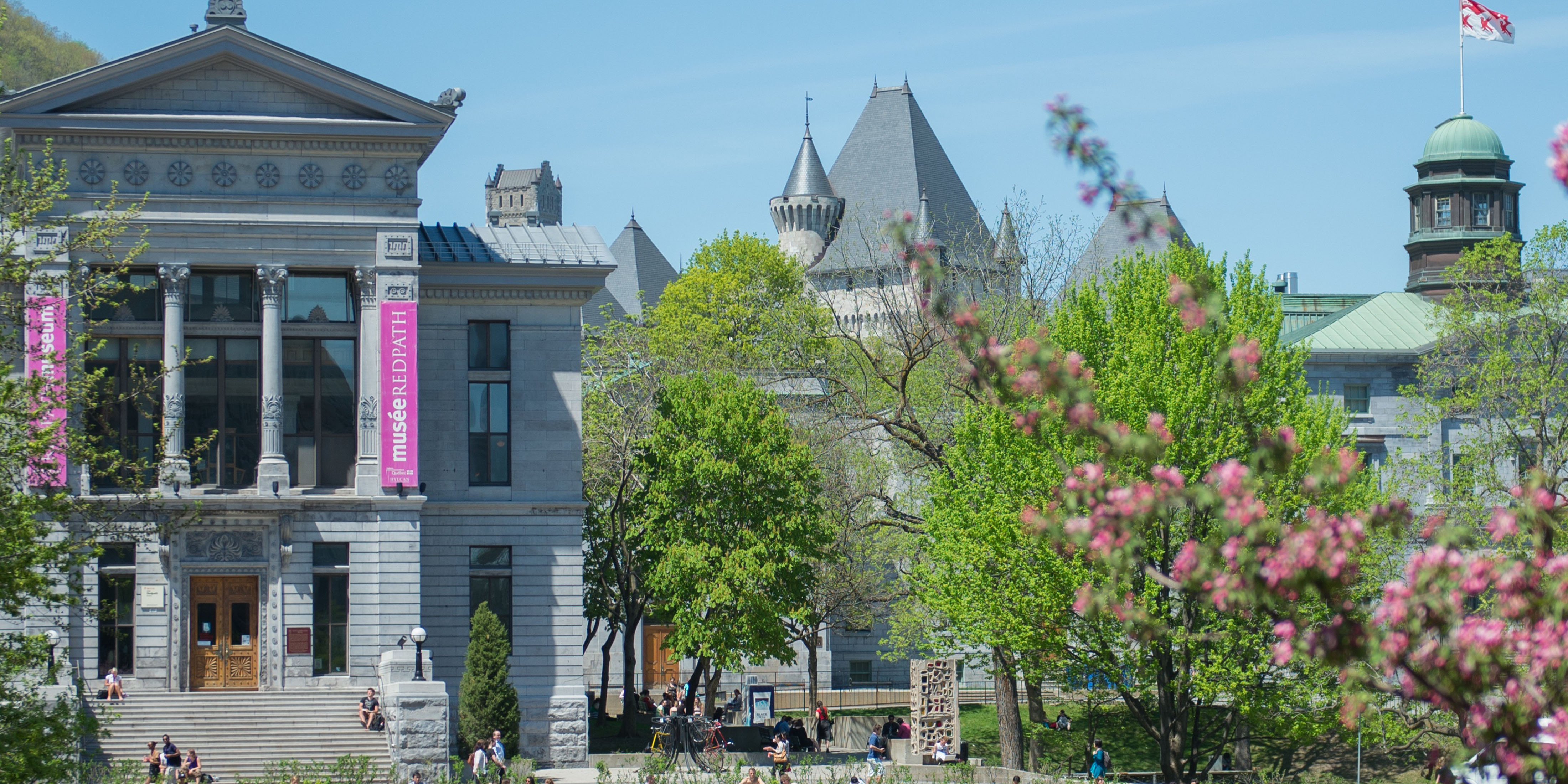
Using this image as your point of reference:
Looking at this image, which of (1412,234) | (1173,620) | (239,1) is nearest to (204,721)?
(239,1)

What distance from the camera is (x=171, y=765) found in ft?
117

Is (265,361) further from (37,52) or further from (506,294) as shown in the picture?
(37,52)

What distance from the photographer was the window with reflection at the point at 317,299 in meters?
42.6

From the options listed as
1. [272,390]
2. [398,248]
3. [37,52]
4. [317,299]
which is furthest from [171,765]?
[37,52]

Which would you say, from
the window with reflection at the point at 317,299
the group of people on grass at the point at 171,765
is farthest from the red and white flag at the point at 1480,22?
the group of people on grass at the point at 171,765

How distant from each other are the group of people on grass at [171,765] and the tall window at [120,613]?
14.1 ft

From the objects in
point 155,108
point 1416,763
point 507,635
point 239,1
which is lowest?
point 1416,763

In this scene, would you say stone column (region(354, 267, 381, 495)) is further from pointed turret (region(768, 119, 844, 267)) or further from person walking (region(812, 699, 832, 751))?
pointed turret (region(768, 119, 844, 267))

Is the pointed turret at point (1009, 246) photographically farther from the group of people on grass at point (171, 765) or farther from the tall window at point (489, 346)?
the group of people on grass at point (171, 765)

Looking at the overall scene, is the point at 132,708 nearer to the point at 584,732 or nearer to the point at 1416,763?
the point at 584,732

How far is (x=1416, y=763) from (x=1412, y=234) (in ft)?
105

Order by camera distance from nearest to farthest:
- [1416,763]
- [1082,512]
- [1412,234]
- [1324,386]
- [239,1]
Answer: [1082,512] < [239,1] < [1416,763] < [1324,386] < [1412,234]

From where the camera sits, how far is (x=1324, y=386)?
64750 mm

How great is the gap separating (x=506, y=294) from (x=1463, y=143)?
45.3 m
